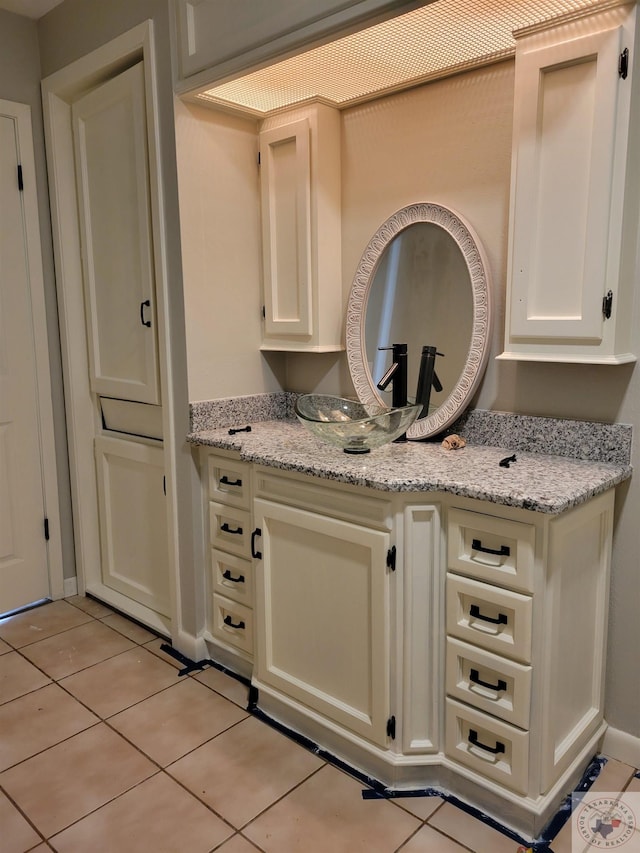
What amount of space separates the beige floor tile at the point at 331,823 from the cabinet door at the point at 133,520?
1.11 m

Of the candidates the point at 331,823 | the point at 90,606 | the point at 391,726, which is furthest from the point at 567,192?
the point at 90,606

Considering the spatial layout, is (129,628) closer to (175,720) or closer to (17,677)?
(17,677)

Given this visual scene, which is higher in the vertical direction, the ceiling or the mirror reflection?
the ceiling

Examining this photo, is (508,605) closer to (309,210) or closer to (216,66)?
(309,210)

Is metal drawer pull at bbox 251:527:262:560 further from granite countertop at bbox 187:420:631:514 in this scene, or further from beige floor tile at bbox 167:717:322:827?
beige floor tile at bbox 167:717:322:827

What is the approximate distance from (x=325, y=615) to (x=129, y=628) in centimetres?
122

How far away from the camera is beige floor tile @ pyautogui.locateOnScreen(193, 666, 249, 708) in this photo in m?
2.27

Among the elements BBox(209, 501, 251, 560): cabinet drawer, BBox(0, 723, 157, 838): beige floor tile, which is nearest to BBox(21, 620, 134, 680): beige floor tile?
BBox(0, 723, 157, 838): beige floor tile

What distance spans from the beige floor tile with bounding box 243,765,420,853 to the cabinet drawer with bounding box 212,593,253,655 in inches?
23.1

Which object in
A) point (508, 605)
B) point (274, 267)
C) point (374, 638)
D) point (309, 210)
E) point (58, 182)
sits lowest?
point (374, 638)

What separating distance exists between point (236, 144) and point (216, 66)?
388 mm

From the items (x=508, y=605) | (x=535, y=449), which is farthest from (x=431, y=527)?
(x=535, y=449)

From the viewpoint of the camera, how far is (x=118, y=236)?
8.38ft

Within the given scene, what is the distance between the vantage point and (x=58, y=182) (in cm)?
275
